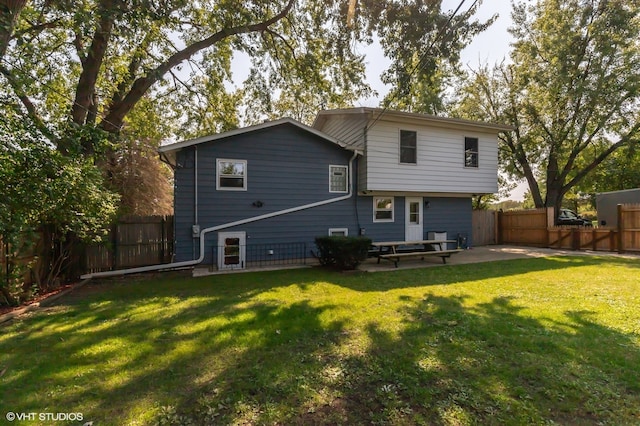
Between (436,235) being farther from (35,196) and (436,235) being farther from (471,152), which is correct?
(35,196)

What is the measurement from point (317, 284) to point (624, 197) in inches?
683

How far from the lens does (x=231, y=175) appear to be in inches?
384

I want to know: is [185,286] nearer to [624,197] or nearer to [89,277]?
[89,277]

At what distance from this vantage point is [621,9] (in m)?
14.6

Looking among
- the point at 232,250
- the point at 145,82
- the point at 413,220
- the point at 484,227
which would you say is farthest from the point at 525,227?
the point at 145,82

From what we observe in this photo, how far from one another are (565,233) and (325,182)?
10965mm

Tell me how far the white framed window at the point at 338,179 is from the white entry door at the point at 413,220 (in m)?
2.84

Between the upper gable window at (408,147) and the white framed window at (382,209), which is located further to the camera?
the white framed window at (382,209)

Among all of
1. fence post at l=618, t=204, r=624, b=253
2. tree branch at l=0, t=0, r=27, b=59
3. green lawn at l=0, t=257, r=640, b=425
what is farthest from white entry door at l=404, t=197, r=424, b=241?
tree branch at l=0, t=0, r=27, b=59

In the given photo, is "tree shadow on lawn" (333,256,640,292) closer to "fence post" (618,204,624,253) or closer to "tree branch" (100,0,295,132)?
"fence post" (618,204,624,253)

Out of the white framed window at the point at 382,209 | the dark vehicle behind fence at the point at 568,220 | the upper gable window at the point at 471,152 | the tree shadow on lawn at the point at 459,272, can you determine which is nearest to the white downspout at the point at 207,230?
the white framed window at the point at 382,209

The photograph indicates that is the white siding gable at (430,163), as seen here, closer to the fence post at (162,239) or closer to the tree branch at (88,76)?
the fence post at (162,239)

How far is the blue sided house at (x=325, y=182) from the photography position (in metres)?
9.42

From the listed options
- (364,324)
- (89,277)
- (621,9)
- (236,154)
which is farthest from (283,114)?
(364,324)
